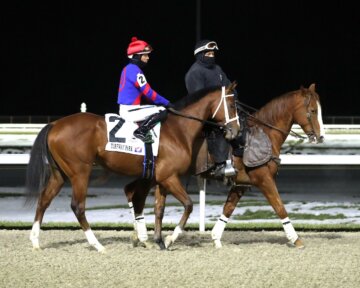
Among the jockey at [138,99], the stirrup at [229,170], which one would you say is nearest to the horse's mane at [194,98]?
the jockey at [138,99]

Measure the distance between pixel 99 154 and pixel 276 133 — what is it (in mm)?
1801

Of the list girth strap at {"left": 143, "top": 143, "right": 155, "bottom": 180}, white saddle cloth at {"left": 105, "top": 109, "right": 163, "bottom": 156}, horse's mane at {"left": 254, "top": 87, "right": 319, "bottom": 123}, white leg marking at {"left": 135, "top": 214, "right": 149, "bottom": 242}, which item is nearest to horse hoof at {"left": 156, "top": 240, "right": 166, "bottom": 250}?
white leg marking at {"left": 135, "top": 214, "right": 149, "bottom": 242}

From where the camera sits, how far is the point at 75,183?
8.73 metres

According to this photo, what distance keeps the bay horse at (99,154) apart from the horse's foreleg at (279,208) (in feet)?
1.97

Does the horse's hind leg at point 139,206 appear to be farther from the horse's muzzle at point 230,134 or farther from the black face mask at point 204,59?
the black face mask at point 204,59

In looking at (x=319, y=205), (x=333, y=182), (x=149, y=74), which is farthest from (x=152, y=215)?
(x=149, y=74)

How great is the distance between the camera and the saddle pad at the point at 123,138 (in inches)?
345

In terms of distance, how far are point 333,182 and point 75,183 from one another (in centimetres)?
874

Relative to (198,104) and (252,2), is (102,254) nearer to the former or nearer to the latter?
(198,104)

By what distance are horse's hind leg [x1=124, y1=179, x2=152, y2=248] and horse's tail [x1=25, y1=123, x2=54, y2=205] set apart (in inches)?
38.6

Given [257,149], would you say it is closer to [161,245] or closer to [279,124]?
[279,124]

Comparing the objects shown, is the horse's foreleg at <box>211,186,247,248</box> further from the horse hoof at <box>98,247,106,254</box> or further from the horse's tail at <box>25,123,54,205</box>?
the horse's tail at <box>25,123,54,205</box>

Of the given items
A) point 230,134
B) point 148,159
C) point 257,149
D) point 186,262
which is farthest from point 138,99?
point 186,262

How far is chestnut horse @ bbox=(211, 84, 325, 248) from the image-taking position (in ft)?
29.8
